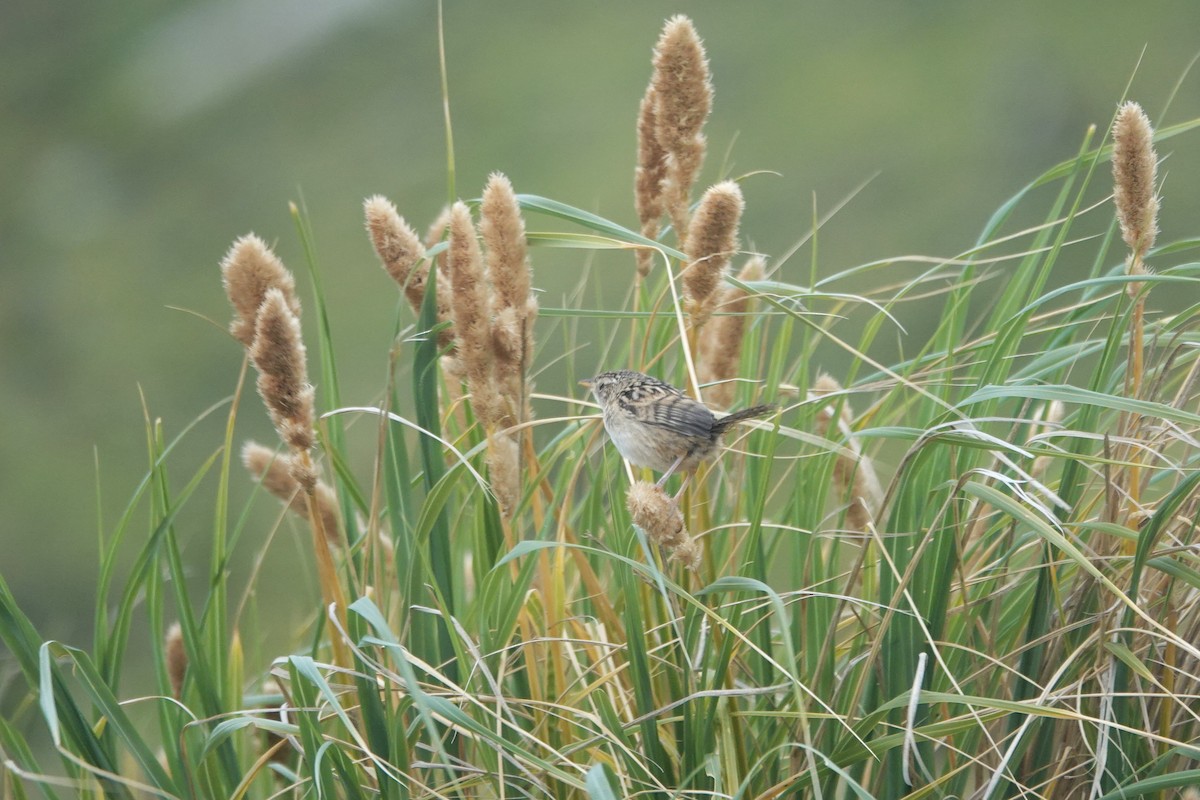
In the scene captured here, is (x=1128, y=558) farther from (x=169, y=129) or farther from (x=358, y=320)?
(x=169, y=129)

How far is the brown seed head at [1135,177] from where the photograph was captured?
984 millimetres

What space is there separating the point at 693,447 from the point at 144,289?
13.6 ft

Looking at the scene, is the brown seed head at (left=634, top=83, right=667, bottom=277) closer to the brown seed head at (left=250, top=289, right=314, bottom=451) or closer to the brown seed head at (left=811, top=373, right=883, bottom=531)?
the brown seed head at (left=811, top=373, right=883, bottom=531)

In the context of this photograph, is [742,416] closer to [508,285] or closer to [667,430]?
[667,430]

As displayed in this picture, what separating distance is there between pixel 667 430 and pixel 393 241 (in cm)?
36

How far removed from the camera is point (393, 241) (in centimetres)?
111

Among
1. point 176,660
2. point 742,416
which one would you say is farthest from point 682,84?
point 176,660

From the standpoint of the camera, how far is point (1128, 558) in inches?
38.7

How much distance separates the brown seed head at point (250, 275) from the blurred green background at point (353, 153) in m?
2.88

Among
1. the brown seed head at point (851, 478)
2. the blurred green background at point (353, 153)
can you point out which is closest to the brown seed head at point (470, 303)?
the brown seed head at point (851, 478)

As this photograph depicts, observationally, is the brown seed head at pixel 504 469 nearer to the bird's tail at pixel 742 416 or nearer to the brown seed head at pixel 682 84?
the bird's tail at pixel 742 416

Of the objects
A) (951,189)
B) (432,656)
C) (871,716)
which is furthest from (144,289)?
(871,716)

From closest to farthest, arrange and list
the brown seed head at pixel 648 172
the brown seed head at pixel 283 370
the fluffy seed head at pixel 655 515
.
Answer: the fluffy seed head at pixel 655 515 < the brown seed head at pixel 283 370 < the brown seed head at pixel 648 172

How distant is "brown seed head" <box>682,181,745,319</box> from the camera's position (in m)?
1.03
